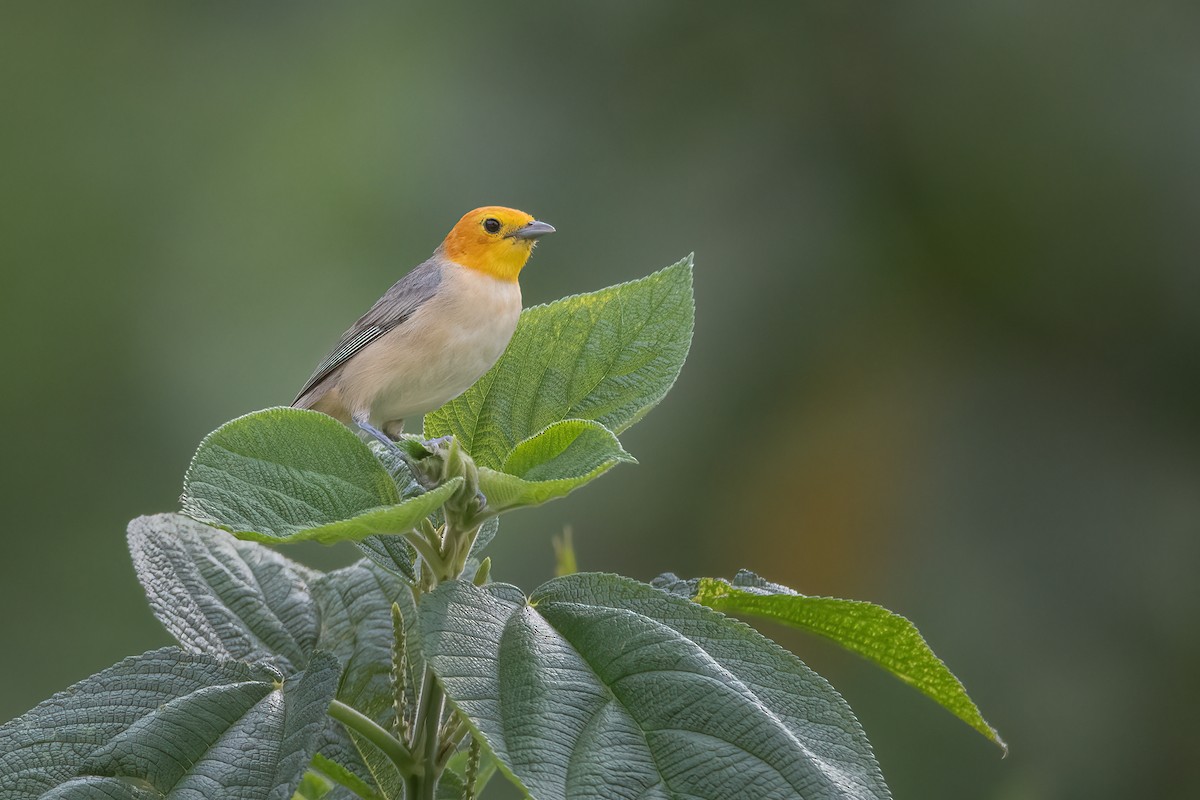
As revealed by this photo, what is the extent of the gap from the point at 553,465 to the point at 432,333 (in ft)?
4.72

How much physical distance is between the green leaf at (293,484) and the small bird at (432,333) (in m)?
1.06

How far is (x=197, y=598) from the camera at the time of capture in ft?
6.08

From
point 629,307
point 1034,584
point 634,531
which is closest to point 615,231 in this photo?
point 634,531

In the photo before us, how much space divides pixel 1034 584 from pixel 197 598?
4912 millimetres

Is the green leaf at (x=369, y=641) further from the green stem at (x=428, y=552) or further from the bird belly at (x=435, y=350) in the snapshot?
the bird belly at (x=435, y=350)

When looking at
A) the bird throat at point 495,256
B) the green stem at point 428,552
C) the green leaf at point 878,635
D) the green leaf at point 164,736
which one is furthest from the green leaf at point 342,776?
the bird throat at point 495,256

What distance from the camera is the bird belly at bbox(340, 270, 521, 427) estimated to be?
279 cm

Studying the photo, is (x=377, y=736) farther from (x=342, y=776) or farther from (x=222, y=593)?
(x=222, y=593)

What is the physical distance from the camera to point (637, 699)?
4.60 ft

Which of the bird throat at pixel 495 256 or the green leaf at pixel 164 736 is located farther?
the bird throat at pixel 495 256

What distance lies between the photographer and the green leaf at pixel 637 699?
1307 mm

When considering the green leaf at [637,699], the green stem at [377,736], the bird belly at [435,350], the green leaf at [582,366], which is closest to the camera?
the green leaf at [637,699]

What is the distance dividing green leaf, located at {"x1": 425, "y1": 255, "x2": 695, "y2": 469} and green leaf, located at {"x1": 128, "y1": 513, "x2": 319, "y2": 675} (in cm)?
34

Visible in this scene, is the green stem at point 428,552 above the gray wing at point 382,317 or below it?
below
